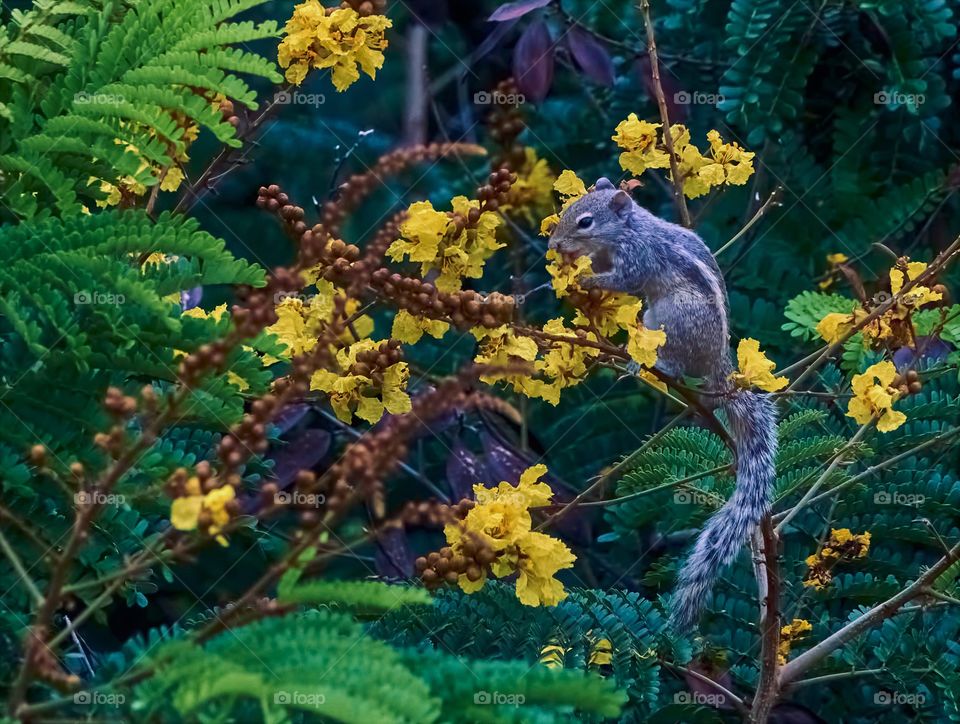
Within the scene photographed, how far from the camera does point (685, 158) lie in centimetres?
227

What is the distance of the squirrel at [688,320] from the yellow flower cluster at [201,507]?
0.99m

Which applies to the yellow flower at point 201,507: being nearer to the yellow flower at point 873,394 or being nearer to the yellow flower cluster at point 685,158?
the yellow flower at point 873,394

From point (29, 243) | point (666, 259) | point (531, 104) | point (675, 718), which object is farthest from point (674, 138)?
point (531, 104)

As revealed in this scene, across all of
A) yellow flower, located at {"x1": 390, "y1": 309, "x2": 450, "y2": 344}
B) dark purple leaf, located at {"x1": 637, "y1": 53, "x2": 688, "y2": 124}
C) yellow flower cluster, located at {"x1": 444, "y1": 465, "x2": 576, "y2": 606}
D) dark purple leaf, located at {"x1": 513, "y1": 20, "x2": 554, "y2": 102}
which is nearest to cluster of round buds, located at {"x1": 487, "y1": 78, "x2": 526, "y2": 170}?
dark purple leaf, located at {"x1": 513, "y1": 20, "x2": 554, "y2": 102}

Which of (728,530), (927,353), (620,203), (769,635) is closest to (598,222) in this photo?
(620,203)

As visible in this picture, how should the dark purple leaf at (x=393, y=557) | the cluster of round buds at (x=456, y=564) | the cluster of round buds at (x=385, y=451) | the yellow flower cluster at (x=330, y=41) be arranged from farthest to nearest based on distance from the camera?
the dark purple leaf at (x=393, y=557) < the yellow flower cluster at (x=330, y=41) < the cluster of round buds at (x=456, y=564) < the cluster of round buds at (x=385, y=451)

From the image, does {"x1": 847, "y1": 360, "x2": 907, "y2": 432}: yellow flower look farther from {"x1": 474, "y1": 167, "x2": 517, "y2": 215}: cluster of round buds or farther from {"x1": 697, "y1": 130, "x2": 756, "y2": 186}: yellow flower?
{"x1": 474, "y1": 167, "x2": 517, "y2": 215}: cluster of round buds

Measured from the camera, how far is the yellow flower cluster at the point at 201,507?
4.07 feet

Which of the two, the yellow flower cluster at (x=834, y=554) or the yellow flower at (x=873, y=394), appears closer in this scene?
the yellow flower at (x=873, y=394)

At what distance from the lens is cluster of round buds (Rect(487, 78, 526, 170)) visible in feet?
10.1

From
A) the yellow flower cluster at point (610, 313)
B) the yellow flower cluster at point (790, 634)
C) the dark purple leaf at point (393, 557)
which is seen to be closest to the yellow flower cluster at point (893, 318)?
the yellow flower cluster at point (610, 313)

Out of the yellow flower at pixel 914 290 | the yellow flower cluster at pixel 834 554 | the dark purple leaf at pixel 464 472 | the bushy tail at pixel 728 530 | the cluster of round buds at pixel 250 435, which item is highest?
the cluster of round buds at pixel 250 435

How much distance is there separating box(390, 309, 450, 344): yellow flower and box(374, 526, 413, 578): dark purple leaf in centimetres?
61

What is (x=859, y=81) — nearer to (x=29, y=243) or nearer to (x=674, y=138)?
(x=674, y=138)
